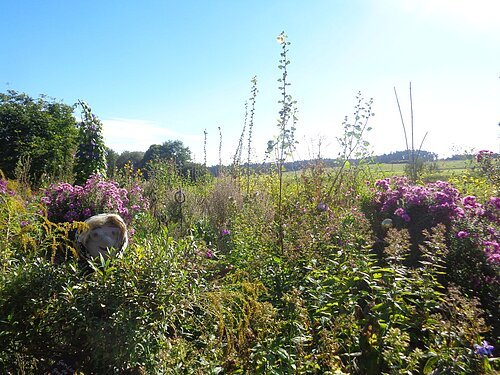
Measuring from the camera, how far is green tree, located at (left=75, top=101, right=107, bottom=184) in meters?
5.83

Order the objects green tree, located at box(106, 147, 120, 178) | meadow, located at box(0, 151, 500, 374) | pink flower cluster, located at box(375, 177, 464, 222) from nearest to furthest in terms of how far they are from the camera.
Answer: meadow, located at box(0, 151, 500, 374) → pink flower cluster, located at box(375, 177, 464, 222) → green tree, located at box(106, 147, 120, 178)

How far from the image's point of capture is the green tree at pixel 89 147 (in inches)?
230

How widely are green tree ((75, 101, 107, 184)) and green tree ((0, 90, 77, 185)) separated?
34.2 feet

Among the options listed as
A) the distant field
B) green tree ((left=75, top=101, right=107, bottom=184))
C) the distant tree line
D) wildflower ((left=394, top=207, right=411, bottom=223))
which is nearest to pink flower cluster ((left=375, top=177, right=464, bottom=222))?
wildflower ((left=394, top=207, right=411, bottom=223))

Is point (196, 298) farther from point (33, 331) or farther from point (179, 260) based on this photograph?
point (33, 331)

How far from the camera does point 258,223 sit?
12.7 feet

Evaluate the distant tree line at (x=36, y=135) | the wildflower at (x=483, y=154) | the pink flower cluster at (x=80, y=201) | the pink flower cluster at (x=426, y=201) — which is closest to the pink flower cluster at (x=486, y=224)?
the pink flower cluster at (x=426, y=201)

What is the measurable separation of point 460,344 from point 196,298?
1395 millimetres

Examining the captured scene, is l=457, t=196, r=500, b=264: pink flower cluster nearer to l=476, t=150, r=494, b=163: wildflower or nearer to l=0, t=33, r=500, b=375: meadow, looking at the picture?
l=0, t=33, r=500, b=375: meadow

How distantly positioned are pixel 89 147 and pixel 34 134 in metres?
13.8

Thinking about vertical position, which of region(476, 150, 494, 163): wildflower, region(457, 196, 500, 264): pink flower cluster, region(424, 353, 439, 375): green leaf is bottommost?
region(424, 353, 439, 375): green leaf

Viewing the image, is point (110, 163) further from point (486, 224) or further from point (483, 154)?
point (486, 224)

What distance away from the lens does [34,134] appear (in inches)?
673

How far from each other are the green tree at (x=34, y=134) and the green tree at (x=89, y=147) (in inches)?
411
